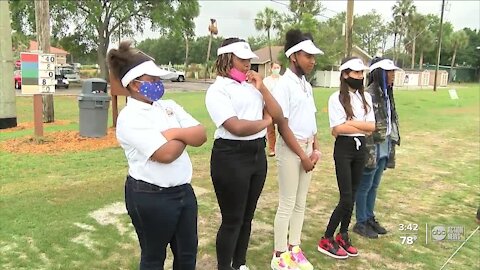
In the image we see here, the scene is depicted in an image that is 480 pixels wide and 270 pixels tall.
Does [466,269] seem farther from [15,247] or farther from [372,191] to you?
[15,247]

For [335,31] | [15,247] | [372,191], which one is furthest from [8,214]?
[335,31]

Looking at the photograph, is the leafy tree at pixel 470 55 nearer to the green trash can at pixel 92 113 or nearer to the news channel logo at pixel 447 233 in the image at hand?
the green trash can at pixel 92 113

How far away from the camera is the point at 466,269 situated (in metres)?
3.88

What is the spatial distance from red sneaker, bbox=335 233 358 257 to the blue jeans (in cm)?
46

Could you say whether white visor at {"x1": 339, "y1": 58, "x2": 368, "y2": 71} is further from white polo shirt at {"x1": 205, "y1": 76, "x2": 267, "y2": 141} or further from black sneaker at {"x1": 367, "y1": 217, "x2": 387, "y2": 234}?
black sneaker at {"x1": 367, "y1": 217, "x2": 387, "y2": 234}

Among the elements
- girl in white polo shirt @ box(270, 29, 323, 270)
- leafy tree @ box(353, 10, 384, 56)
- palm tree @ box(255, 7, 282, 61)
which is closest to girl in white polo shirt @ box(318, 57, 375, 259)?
girl in white polo shirt @ box(270, 29, 323, 270)

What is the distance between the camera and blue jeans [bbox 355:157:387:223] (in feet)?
14.2

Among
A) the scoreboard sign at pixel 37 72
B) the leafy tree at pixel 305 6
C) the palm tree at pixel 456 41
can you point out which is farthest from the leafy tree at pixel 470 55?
the scoreboard sign at pixel 37 72

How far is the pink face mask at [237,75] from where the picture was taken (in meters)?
3.10

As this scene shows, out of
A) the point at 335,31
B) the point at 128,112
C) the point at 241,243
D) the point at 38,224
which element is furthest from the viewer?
the point at 335,31

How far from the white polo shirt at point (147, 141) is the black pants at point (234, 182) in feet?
1.86

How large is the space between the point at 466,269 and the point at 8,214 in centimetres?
428

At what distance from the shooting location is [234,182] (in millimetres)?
3080

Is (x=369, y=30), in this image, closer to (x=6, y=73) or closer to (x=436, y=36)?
(x=436, y=36)
